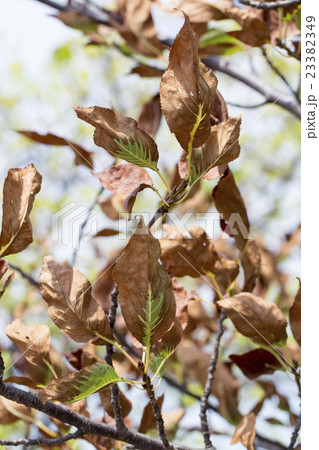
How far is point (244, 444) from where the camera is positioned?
704mm

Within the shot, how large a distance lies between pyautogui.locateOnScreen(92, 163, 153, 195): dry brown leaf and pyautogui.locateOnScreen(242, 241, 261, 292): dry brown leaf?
295 mm

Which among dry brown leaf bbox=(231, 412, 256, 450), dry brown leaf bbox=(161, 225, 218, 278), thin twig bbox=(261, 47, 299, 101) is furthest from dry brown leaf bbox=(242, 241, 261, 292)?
thin twig bbox=(261, 47, 299, 101)

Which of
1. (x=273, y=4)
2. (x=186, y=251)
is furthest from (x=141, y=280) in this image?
(x=273, y=4)

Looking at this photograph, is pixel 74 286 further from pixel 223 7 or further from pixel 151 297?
pixel 223 7

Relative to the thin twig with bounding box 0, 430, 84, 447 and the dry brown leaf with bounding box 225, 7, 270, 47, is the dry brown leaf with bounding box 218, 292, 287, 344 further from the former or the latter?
the dry brown leaf with bounding box 225, 7, 270, 47

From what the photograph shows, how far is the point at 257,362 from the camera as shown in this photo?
2.66 ft

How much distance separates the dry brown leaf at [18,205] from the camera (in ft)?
1.76

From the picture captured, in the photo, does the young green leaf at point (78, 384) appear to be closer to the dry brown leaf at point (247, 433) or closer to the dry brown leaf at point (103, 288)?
the dry brown leaf at point (247, 433)

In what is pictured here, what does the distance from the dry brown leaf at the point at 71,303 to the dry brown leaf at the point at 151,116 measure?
19.4 inches

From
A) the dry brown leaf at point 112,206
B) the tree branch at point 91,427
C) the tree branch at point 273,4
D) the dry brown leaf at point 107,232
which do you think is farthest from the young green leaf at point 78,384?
the tree branch at point 273,4

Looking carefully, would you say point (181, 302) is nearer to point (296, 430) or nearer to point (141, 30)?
point (296, 430)

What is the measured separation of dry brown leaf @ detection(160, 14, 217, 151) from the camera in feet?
1.58

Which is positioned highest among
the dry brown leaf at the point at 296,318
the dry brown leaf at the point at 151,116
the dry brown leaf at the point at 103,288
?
the dry brown leaf at the point at 151,116
